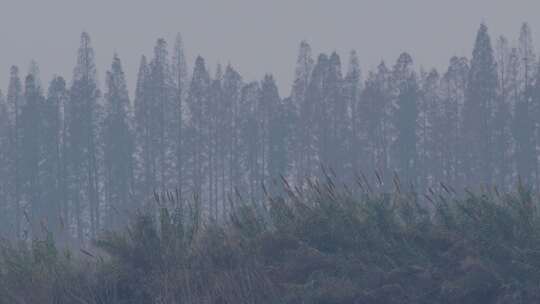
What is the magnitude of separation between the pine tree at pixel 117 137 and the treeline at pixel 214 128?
0.20 ft

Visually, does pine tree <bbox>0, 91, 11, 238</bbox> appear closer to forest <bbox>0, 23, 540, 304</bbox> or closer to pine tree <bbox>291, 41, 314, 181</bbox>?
forest <bbox>0, 23, 540, 304</bbox>

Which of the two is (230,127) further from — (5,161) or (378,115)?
(5,161)

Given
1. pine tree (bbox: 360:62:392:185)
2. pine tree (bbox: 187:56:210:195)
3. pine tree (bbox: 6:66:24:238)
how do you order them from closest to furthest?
1. pine tree (bbox: 360:62:392:185)
2. pine tree (bbox: 187:56:210:195)
3. pine tree (bbox: 6:66:24:238)

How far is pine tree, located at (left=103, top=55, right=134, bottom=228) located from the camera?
60.2 m

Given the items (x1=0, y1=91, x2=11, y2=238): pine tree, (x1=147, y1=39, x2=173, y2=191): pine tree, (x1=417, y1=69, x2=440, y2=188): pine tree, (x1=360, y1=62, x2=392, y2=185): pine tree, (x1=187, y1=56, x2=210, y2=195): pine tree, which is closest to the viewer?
(x1=417, y1=69, x2=440, y2=188): pine tree

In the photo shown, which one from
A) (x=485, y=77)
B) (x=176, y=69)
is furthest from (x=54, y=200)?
(x=485, y=77)

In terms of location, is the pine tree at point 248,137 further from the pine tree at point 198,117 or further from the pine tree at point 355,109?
the pine tree at point 355,109

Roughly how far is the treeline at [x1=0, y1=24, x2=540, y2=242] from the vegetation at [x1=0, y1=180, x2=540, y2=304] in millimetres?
43133

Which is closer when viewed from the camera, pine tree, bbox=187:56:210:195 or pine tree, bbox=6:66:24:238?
pine tree, bbox=187:56:210:195

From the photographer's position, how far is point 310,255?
41.4 ft

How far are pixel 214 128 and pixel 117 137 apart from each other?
5487 millimetres

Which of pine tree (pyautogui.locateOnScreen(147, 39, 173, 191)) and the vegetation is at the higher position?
pine tree (pyautogui.locateOnScreen(147, 39, 173, 191))

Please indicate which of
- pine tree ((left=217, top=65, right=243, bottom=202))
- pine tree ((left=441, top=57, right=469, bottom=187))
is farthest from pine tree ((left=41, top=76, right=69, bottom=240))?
pine tree ((left=441, top=57, right=469, bottom=187))

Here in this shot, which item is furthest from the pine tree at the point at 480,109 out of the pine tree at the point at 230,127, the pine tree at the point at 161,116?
the pine tree at the point at 161,116
